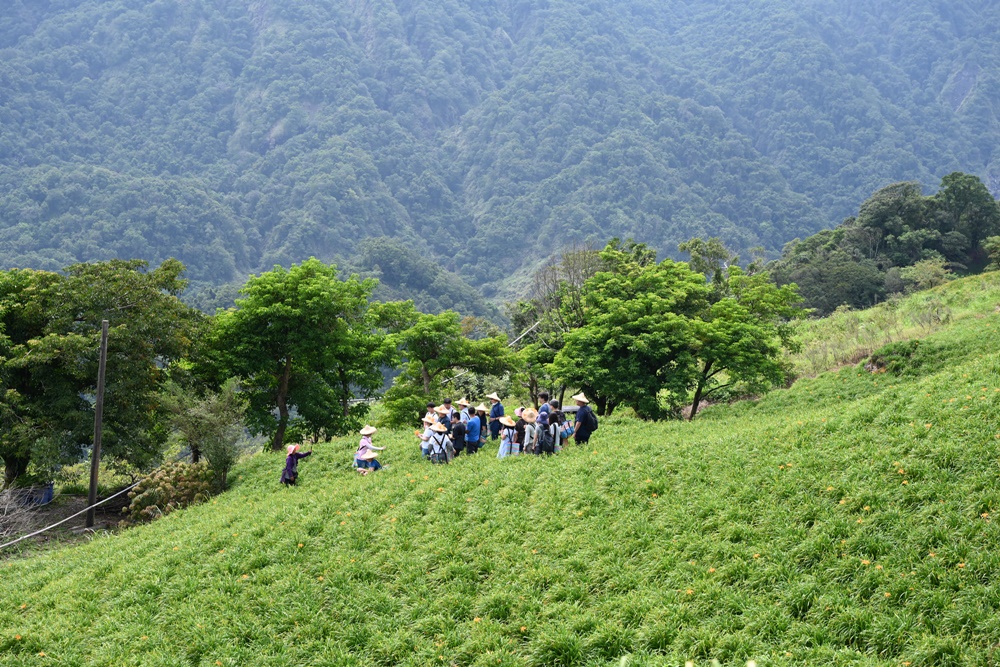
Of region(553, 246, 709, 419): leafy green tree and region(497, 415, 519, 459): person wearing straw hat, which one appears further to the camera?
region(553, 246, 709, 419): leafy green tree

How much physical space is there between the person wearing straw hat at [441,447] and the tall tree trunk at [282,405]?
11971mm

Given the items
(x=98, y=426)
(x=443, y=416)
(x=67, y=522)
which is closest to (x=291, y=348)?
(x=98, y=426)

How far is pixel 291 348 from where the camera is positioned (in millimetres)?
27266

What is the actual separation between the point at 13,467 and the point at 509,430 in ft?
61.5

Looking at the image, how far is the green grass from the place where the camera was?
868cm

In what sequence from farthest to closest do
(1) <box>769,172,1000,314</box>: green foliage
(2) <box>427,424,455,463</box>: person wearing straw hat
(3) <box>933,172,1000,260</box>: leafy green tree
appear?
(3) <box>933,172,1000,260</box>: leafy green tree → (1) <box>769,172,1000,314</box>: green foliage → (2) <box>427,424,455,463</box>: person wearing straw hat

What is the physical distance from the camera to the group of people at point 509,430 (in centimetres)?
1645

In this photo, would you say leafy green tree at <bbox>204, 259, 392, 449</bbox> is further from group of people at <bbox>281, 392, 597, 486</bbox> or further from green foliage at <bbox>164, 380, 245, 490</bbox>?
group of people at <bbox>281, 392, 597, 486</bbox>

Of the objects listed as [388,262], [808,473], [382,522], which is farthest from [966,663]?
[388,262]

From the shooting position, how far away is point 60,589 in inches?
536

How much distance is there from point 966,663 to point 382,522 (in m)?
9.13

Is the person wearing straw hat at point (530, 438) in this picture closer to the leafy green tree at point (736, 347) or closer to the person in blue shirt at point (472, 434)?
the person in blue shirt at point (472, 434)

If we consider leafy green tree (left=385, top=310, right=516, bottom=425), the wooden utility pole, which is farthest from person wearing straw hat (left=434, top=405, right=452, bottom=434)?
leafy green tree (left=385, top=310, right=516, bottom=425)

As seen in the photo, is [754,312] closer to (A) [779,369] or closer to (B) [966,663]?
(A) [779,369]
